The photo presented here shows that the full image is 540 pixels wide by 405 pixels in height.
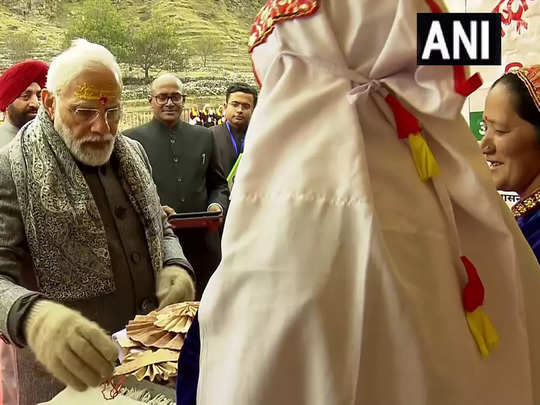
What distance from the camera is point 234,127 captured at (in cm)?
404

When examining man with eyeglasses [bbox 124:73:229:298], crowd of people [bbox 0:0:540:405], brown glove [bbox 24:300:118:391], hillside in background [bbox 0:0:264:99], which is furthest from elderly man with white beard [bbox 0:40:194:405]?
hillside in background [bbox 0:0:264:99]

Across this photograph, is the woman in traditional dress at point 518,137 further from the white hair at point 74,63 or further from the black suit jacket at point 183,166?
the black suit jacket at point 183,166

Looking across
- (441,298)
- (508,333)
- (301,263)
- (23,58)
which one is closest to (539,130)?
(508,333)

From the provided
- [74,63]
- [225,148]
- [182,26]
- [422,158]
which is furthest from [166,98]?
[422,158]

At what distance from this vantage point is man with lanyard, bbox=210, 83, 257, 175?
3.95 metres

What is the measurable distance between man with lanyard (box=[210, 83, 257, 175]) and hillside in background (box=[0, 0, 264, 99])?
0.75 m

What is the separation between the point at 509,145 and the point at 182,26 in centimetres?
352

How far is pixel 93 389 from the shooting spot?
4.61ft

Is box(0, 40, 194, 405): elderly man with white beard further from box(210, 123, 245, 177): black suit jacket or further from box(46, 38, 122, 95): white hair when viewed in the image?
box(210, 123, 245, 177): black suit jacket

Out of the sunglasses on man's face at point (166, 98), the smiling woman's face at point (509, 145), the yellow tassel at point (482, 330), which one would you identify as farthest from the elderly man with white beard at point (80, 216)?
the sunglasses on man's face at point (166, 98)

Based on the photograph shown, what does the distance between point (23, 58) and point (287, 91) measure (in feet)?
12.1

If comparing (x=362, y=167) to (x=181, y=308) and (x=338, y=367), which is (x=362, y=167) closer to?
(x=338, y=367)

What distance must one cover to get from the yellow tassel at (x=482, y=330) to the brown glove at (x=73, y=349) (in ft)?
2.80

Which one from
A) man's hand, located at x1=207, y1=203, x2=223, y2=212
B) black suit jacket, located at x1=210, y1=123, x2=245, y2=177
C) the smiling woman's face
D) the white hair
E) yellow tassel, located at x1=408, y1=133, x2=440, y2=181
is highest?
the white hair
